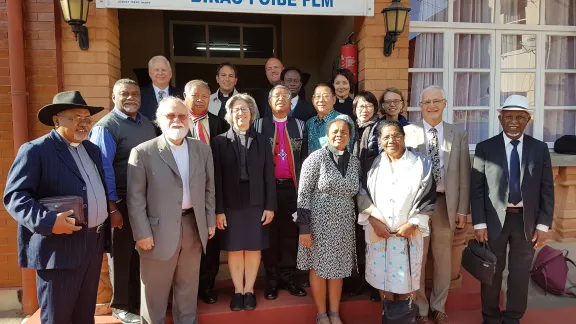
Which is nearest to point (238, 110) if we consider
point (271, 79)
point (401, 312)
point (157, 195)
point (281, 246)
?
point (157, 195)

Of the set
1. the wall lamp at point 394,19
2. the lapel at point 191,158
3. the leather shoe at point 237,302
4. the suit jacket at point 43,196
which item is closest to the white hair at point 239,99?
the lapel at point 191,158

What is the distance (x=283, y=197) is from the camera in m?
3.34

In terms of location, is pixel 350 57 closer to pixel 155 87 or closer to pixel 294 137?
pixel 294 137

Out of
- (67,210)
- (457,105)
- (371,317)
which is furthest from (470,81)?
(67,210)

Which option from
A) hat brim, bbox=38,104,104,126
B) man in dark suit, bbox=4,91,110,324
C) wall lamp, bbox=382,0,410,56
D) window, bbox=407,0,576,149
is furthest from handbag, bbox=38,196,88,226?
window, bbox=407,0,576,149

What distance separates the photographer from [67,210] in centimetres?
217

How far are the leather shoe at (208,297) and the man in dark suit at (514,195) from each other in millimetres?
2284

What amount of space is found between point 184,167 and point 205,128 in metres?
0.57

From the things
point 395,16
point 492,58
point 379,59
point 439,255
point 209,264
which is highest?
point 395,16

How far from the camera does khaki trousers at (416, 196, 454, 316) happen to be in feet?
10.8

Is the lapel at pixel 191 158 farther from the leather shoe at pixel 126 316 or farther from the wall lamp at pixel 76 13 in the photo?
the wall lamp at pixel 76 13

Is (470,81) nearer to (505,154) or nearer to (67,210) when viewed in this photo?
(505,154)

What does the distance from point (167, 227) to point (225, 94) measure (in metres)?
A: 1.62

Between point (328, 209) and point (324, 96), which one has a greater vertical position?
point (324, 96)
